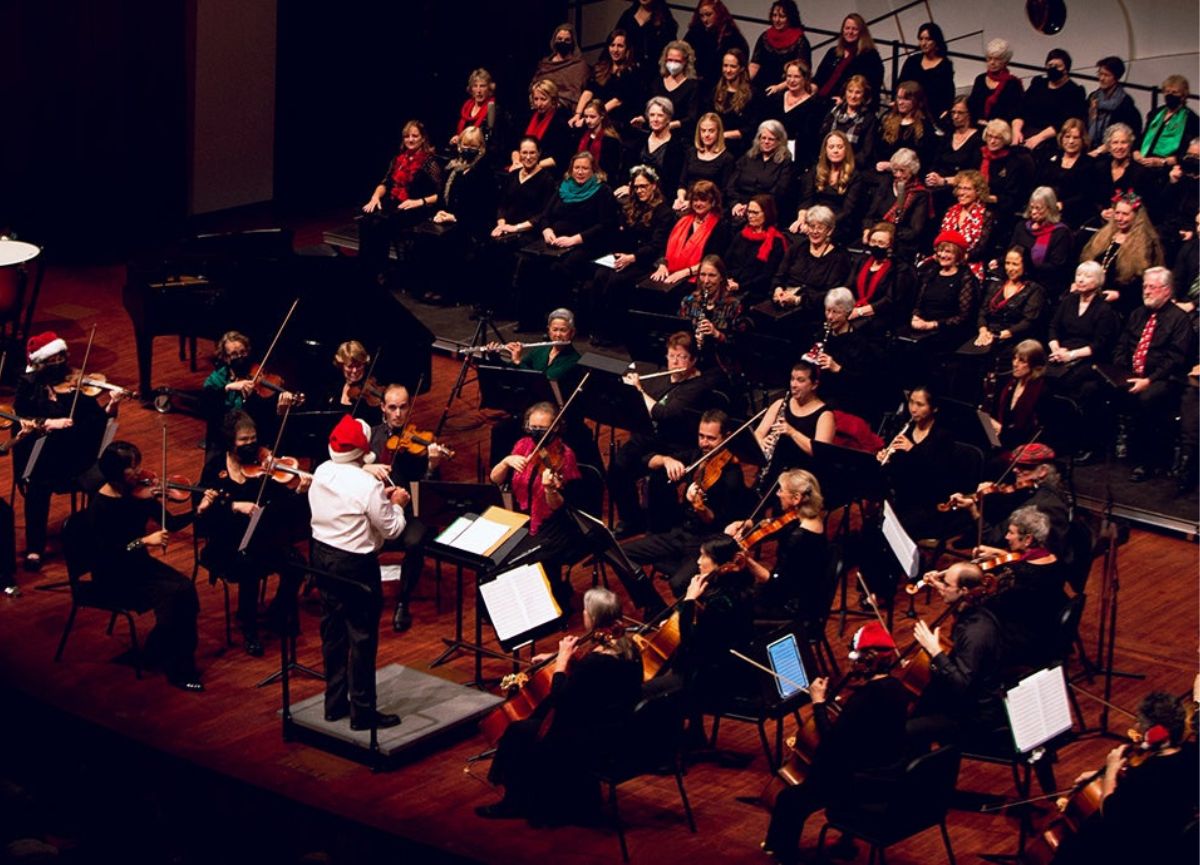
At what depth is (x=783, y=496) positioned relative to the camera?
7836 millimetres

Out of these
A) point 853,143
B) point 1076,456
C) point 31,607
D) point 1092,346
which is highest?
point 853,143

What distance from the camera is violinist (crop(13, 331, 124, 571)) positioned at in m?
8.91

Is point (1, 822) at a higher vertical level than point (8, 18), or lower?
lower

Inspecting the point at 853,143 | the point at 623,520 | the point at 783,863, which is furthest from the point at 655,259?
the point at 783,863

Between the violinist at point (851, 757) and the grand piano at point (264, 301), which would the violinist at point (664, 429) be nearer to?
the grand piano at point (264, 301)

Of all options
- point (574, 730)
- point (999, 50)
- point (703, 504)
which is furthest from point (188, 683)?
point (999, 50)

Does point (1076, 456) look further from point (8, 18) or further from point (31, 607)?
point (8, 18)

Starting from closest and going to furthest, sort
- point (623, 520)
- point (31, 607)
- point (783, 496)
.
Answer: point (783, 496) < point (31, 607) < point (623, 520)

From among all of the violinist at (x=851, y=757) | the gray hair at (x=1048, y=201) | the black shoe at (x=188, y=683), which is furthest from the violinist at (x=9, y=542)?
the gray hair at (x=1048, y=201)

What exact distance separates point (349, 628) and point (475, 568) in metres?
0.88

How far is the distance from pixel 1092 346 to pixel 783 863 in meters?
4.37

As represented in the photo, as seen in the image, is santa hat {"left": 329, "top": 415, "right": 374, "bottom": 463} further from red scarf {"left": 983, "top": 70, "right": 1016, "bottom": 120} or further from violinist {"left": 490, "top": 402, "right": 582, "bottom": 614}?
red scarf {"left": 983, "top": 70, "right": 1016, "bottom": 120}

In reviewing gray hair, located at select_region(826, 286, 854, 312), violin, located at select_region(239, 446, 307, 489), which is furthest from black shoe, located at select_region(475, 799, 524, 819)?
gray hair, located at select_region(826, 286, 854, 312)

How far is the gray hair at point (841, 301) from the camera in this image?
9.89 m
